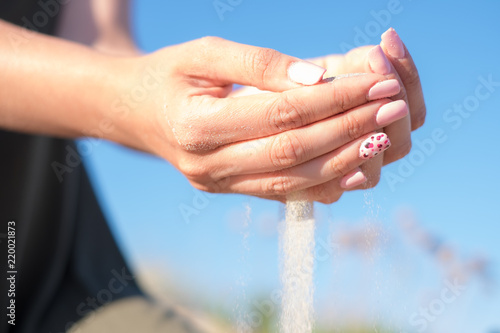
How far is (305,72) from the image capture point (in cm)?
102

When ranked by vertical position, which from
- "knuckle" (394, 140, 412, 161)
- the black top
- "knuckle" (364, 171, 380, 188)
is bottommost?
the black top

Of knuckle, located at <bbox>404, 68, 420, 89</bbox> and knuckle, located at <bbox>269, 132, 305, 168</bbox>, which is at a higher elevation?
knuckle, located at <bbox>404, 68, 420, 89</bbox>

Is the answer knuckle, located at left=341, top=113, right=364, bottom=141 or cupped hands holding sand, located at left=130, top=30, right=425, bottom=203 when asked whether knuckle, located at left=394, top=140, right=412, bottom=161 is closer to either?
cupped hands holding sand, located at left=130, top=30, right=425, bottom=203

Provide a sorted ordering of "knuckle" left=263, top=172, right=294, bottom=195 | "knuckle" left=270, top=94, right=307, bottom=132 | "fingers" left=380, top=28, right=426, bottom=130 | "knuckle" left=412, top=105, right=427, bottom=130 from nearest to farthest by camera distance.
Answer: "knuckle" left=270, top=94, right=307, bottom=132, "knuckle" left=263, top=172, right=294, bottom=195, "fingers" left=380, top=28, right=426, bottom=130, "knuckle" left=412, top=105, right=427, bottom=130

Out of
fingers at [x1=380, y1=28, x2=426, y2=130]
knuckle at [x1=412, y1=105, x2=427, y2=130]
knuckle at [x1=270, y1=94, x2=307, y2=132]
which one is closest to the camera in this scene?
knuckle at [x1=270, y1=94, x2=307, y2=132]

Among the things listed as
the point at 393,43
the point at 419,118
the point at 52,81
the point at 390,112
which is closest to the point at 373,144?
the point at 390,112

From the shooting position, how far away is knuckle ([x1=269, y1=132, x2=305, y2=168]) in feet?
3.35

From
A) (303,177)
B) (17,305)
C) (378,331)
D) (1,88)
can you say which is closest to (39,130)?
(1,88)

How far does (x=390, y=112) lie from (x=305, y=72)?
21 centimetres

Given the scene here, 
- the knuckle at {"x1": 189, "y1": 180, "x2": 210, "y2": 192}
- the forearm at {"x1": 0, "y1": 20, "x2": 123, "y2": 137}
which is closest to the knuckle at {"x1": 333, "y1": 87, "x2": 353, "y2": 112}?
the knuckle at {"x1": 189, "y1": 180, "x2": 210, "y2": 192}

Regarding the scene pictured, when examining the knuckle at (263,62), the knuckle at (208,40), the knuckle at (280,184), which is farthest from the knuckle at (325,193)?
the knuckle at (208,40)

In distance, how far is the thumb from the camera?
1022mm

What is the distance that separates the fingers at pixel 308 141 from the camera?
103cm

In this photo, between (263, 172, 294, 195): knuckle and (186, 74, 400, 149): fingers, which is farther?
(263, 172, 294, 195): knuckle
